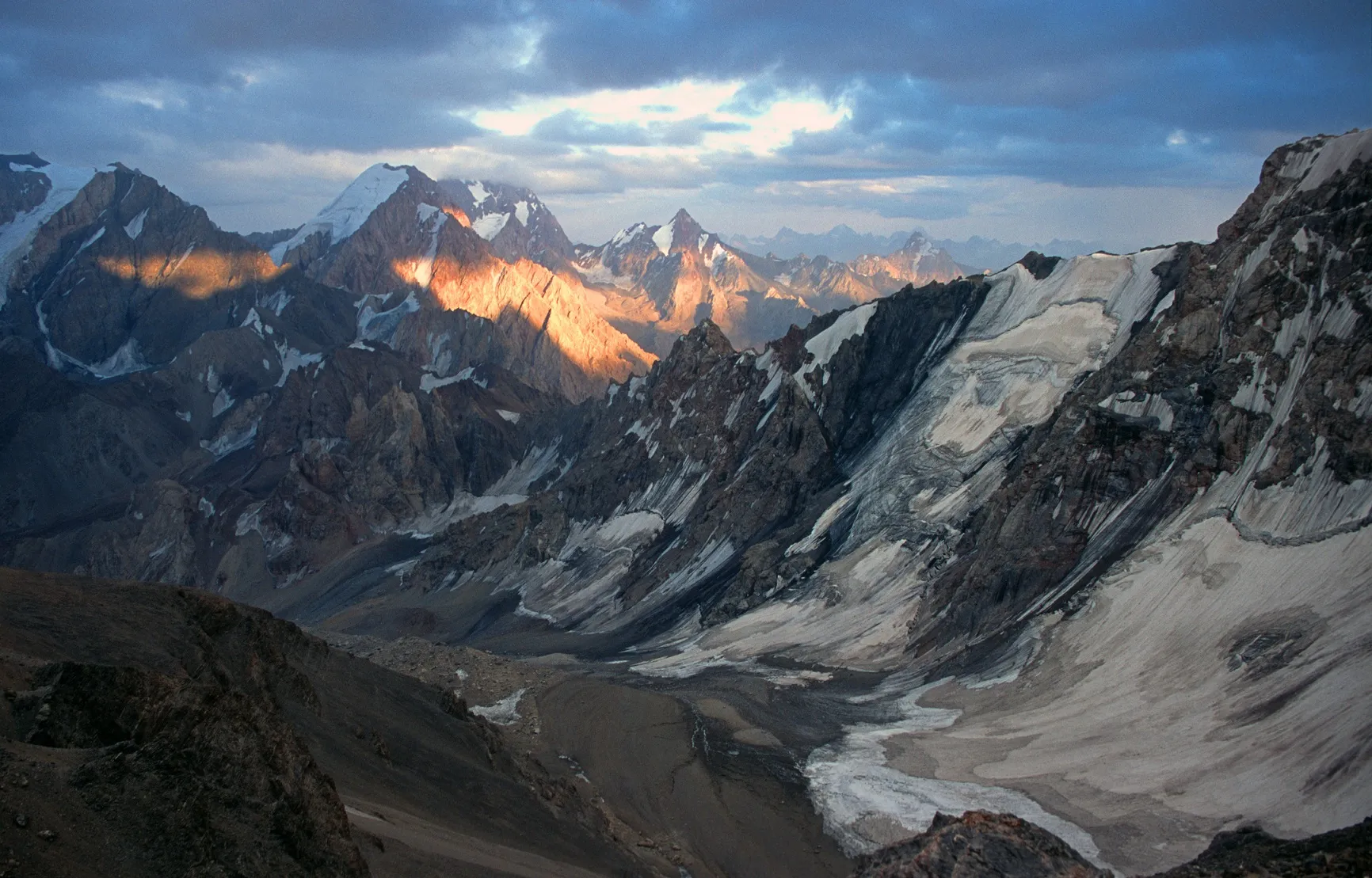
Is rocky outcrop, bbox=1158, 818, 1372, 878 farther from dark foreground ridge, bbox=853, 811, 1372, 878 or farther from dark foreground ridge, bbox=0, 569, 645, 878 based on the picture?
dark foreground ridge, bbox=0, 569, 645, 878

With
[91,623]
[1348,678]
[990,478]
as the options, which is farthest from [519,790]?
[990,478]

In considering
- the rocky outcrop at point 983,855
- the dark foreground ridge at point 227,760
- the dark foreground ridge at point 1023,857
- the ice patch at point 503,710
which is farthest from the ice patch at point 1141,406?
the rocky outcrop at point 983,855

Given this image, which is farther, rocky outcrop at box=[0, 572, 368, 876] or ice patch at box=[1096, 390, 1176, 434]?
ice patch at box=[1096, 390, 1176, 434]

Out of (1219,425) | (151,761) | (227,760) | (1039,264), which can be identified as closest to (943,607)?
(1219,425)

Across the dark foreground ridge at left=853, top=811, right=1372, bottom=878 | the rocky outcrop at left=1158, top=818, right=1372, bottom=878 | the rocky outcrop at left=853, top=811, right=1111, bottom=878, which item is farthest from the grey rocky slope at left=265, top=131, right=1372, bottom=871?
the rocky outcrop at left=853, top=811, right=1111, bottom=878

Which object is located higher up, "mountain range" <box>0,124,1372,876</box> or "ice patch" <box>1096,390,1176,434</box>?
"ice patch" <box>1096,390,1176,434</box>

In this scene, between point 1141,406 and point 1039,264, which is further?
point 1039,264

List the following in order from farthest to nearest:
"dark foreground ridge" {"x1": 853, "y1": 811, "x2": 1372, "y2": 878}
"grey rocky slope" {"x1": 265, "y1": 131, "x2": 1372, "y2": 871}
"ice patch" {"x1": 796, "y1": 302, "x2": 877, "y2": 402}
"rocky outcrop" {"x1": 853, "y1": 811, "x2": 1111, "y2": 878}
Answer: "ice patch" {"x1": 796, "y1": 302, "x2": 877, "y2": 402}, "grey rocky slope" {"x1": 265, "y1": 131, "x2": 1372, "y2": 871}, "rocky outcrop" {"x1": 853, "y1": 811, "x2": 1111, "y2": 878}, "dark foreground ridge" {"x1": 853, "y1": 811, "x2": 1372, "y2": 878}

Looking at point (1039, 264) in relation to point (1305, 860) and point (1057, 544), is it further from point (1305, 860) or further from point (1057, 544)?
point (1305, 860)
